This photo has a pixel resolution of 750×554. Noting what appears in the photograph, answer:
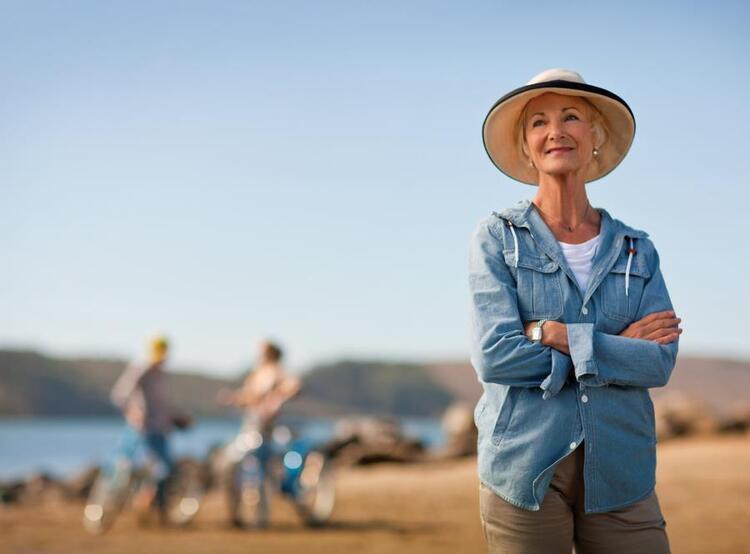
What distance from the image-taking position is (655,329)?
2957 mm

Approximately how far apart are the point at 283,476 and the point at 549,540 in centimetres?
770

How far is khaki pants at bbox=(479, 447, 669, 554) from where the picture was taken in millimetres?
2818

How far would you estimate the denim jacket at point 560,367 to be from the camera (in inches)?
111

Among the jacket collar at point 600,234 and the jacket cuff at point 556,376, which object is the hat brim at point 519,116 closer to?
the jacket collar at point 600,234

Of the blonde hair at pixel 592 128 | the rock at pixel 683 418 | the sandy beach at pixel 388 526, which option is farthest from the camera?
the rock at pixel 683 418

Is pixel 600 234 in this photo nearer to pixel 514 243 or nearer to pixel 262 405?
pixel 514 243

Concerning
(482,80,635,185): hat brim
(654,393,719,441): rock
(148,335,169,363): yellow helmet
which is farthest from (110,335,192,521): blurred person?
(654,393,719,441): rock

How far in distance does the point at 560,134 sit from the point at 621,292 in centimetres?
52

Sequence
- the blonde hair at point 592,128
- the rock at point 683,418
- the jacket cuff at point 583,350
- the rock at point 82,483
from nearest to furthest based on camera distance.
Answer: the jacket cuff at point 583,350, the blonde hair at point 592,128, the rock at point 82,483, the rock at point 683,418

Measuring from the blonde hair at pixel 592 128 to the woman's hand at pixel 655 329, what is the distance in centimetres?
62

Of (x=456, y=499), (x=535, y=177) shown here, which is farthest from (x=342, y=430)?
(x=535, y=177)

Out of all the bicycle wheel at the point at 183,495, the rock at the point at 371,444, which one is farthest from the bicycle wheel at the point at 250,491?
the rock at the point at 371,444

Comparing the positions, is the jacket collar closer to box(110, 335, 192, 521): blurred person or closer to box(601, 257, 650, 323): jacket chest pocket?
box(601, 257, 650, 323): jacket chest pocket

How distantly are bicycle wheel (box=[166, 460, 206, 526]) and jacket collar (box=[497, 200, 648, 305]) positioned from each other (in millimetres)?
8106
